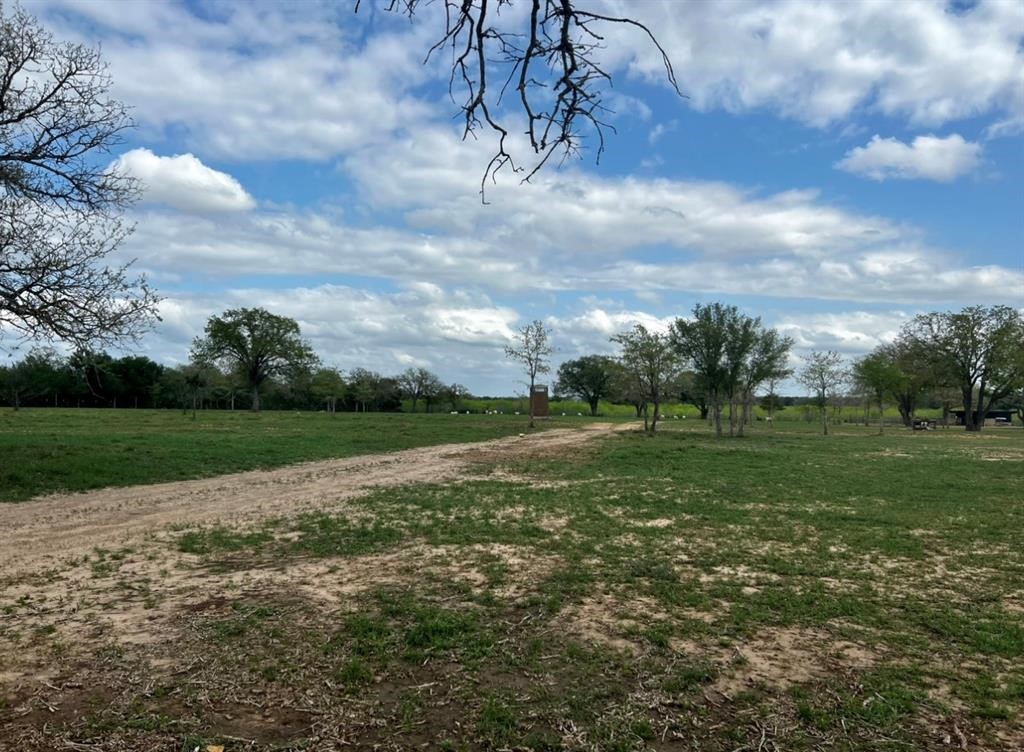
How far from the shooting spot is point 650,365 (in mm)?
35906

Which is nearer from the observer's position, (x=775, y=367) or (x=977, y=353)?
(x=775, y=367)

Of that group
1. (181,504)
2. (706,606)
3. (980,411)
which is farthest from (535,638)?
(980,411)

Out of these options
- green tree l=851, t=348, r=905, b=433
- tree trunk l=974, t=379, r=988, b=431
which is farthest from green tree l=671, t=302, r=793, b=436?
tree trunk l=974, t=379, r=988, b=431

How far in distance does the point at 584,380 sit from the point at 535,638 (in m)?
99.9

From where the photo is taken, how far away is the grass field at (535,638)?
3.55 m

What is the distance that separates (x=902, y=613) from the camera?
559cm

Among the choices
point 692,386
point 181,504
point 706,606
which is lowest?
point 181,504

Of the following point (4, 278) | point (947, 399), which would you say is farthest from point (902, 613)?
point (947, 399)

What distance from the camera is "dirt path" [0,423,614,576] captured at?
27.1 ft

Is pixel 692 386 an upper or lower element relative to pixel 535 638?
upper

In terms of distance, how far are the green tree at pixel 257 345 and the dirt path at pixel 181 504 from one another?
52.3 meters

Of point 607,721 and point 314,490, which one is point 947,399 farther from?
point 607,721

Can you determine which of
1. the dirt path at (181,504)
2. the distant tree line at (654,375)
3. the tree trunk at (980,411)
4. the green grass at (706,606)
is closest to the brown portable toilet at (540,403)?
the distant tree line at (654,375)

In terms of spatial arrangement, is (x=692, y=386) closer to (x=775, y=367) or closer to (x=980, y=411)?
(x=775, y=367)
